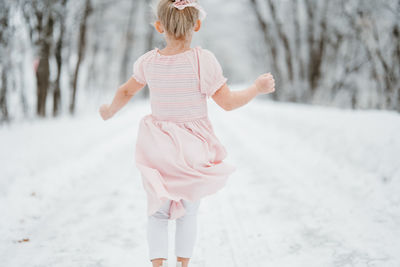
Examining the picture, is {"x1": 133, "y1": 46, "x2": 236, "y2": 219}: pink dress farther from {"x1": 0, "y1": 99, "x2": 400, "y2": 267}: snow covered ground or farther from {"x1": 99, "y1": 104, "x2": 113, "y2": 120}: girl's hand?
{"x1": 0, "y1": 99, "x2": 400, "y2": 267}: snow covered ground

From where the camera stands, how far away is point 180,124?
2.05 metres

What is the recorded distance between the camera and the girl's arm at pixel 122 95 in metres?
2.21

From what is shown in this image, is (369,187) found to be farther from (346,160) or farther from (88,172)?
(88,172)

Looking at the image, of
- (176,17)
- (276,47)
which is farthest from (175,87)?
(276,47)

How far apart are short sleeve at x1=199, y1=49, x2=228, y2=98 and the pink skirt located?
0.75 ft

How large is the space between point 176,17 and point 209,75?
0.38 meters

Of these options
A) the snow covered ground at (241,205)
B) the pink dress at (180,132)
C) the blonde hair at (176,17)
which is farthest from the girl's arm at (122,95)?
the snow covered ground at (241,205)

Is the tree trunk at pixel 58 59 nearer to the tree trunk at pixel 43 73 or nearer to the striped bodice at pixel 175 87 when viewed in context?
the tree trunk at pixel 43 73

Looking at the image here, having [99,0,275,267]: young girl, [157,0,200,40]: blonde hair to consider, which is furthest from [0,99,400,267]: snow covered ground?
[157,0,200,40]: blonde hair

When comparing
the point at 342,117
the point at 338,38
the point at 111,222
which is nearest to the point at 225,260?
the point at 111,222

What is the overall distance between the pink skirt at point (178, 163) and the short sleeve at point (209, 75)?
0.75 feet

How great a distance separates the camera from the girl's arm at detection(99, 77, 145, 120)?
2.21 m

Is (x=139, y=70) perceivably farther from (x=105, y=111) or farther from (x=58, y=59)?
(x=58, y=59)

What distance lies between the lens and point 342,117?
18.7 ft
